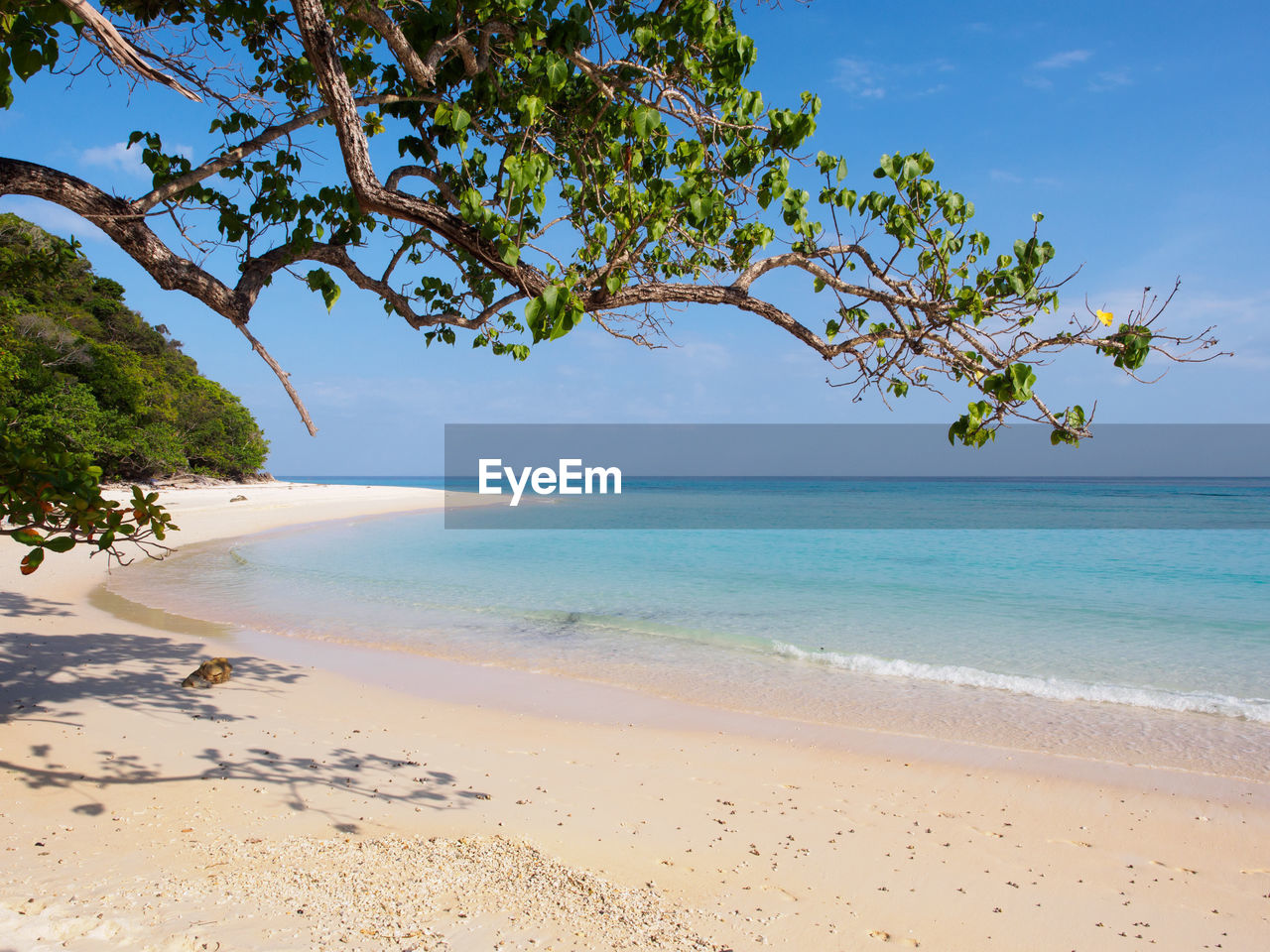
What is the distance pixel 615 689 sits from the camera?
22.2 feet

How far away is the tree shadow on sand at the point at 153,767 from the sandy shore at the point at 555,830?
0.02 meters

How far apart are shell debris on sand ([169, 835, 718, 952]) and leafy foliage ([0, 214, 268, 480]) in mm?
15505

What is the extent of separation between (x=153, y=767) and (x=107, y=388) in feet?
96.3

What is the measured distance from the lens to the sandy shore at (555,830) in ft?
8.82

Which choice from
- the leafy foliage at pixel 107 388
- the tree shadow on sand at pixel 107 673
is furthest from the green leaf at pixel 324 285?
the leafy foliage at pixel 107 388

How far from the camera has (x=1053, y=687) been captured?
23.6 ft

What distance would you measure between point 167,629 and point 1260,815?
9.64 m

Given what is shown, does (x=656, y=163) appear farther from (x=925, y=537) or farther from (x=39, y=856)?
(x=925, y=537)

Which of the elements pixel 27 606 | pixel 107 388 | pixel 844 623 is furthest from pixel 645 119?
pixel 107 388

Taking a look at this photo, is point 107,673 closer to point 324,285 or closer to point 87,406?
point 324,285

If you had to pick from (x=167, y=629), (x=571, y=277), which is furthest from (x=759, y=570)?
(x=571, y=277)

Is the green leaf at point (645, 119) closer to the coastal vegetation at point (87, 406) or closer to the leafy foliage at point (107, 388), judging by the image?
the coastal vegetation at point (87, 406)

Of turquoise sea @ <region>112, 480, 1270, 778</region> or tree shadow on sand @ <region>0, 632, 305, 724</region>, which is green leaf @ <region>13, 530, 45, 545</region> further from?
turquoise sea @ <region>112, 480, 1270, 778</region>

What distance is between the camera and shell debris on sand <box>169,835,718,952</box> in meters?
2.54
